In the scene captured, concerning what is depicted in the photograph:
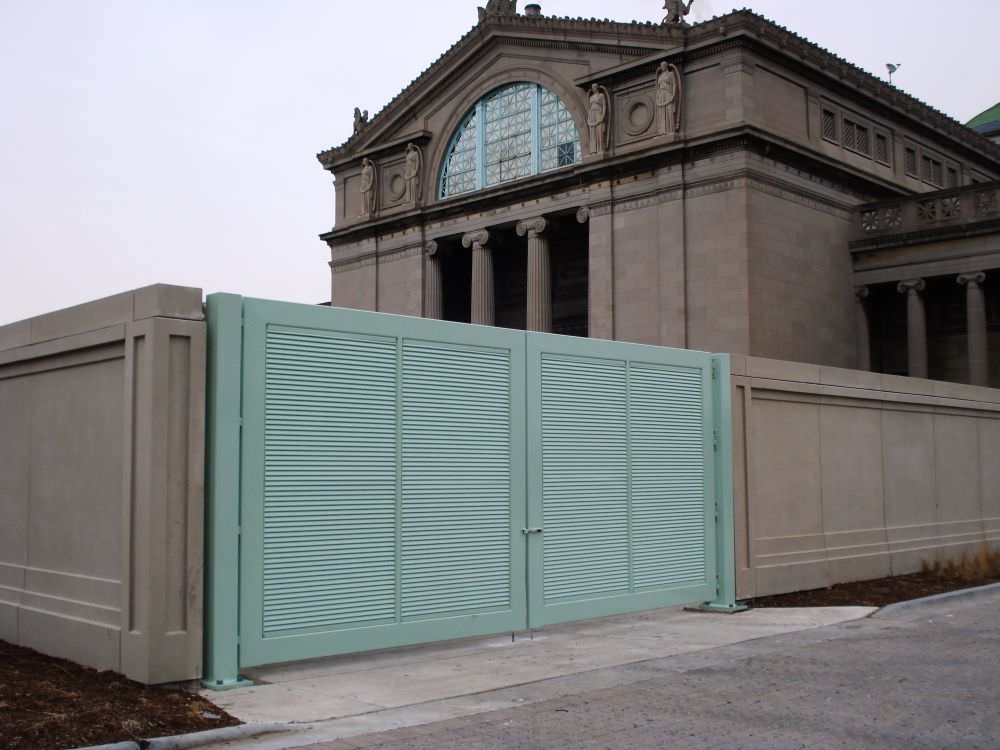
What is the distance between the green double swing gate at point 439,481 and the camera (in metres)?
9.49

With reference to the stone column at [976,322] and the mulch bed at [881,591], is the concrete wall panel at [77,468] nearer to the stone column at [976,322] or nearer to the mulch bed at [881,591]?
the mulch bed at [881,591]

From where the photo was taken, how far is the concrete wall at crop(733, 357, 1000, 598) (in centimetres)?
1501

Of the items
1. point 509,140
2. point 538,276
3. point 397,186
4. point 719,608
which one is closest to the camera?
point 719,608

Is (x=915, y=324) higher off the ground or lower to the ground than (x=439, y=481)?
higher

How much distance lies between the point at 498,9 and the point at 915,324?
19.0 meters

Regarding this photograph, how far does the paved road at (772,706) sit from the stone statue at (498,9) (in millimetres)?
32633

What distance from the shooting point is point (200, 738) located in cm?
725

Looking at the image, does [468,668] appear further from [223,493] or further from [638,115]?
[638,115]

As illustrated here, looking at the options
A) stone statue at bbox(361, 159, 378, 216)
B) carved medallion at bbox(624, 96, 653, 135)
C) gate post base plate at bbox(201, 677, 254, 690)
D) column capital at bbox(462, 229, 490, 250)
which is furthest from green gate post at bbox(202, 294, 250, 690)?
stone statue at bbox(361, 159, 378, 216)

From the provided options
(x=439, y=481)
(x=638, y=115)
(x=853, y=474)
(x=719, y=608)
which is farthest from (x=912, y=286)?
(x=439, y=481)

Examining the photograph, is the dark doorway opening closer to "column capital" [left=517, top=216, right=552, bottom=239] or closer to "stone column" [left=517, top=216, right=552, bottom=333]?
"column capital" [left=517, top=216, right=552, bottom=239]

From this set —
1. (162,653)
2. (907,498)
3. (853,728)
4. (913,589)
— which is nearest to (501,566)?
(162,653)

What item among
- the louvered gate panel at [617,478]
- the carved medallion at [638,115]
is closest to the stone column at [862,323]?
the carved medallion at [638,115]

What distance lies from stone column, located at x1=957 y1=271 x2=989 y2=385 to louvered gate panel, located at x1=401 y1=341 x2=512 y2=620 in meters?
25.1
